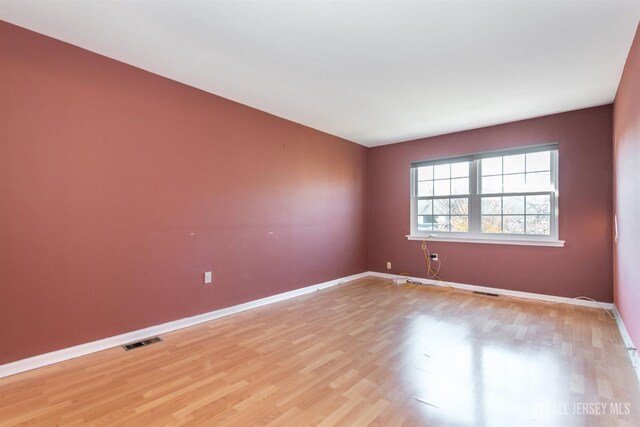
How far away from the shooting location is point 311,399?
187 cm

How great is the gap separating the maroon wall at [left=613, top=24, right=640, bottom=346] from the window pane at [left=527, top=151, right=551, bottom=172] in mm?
1108

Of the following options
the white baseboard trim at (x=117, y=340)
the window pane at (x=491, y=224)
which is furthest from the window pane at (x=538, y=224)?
the white baseboard trim at (x=117, y=340)

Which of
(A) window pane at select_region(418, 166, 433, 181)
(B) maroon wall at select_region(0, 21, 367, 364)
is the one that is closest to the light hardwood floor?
(B) maroon wall at select_region(0, 21, 367, 364)

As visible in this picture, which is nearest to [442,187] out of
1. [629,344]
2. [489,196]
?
[489,196]

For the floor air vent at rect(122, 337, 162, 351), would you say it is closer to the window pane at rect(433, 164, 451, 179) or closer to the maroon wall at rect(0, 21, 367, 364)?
the maroon wall at rect(0, 21, 367, 364)

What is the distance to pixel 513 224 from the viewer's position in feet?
14.4

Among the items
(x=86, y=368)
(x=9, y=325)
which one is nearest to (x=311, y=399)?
(x=86, y=368)

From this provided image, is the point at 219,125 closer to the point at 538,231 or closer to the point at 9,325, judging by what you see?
the point at 9,325

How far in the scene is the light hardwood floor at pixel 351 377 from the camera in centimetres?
171

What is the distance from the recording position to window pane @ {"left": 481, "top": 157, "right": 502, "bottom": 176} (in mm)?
4496

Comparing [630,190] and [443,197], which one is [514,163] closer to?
[443,197]

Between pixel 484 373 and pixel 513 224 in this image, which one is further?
pixel 513 224

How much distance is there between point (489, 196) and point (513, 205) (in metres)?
0.34

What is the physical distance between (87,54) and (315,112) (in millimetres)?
2404
